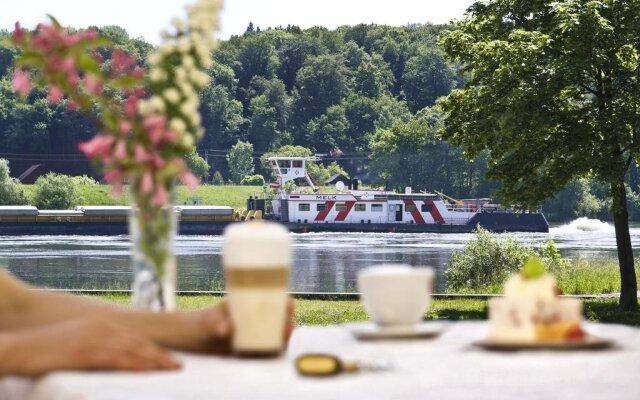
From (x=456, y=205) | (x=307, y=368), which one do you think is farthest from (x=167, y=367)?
(x=456, y=205)

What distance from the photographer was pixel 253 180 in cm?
11950

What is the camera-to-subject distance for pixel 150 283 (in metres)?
2.47

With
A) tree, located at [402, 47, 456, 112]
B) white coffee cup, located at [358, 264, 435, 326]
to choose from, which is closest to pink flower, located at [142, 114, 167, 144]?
white coffee cup, located at [358, 264, 435, 326]

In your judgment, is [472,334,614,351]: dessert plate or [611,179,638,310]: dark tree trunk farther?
[611,179,638,310]: dark tree trunk

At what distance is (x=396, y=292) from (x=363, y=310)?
43.1ft

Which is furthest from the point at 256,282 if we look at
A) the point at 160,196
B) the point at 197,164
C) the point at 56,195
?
the point at 197,164

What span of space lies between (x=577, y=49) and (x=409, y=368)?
1410 centimetres

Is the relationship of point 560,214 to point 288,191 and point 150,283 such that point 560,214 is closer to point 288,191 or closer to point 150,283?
point 288,191

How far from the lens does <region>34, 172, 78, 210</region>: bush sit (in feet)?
313

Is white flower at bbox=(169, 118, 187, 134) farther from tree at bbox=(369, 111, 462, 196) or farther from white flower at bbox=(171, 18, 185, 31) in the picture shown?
tree at bbox=(369, 111, 462, 196)

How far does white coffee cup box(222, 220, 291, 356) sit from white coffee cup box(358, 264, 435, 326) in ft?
0.98

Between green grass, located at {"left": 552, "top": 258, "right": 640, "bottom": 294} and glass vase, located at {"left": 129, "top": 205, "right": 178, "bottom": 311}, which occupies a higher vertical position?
glass vase, located at {"left": 129, "top": 205, "right": 178, "bottom": 311}

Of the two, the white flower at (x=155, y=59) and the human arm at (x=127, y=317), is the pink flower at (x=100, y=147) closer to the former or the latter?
the white flower at (x=155, y=59)

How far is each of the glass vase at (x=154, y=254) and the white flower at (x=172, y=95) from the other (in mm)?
202
